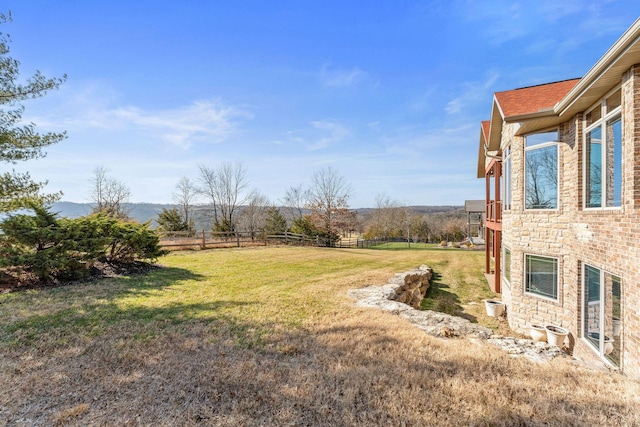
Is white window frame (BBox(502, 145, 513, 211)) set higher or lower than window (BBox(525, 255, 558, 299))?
higher

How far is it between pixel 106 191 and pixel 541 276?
40.0 m

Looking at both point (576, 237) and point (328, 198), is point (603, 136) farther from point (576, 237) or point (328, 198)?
point (328, 198)

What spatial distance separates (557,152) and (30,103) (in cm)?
1388

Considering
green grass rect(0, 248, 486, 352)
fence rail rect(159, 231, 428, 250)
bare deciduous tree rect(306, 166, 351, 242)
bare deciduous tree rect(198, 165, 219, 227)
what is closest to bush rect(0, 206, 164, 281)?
green grass rect(0, 248, 486, 352)

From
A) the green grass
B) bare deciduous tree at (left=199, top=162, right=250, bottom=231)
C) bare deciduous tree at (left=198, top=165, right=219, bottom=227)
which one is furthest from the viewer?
bare deciduous tree at (left=198, top=165, right=219, bottom=227)

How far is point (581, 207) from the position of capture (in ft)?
20.9

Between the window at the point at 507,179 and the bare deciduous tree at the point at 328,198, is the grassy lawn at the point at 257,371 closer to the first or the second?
the window at the point at 507,179

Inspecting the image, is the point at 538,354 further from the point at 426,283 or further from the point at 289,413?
the point at 426,283

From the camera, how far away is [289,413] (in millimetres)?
2947

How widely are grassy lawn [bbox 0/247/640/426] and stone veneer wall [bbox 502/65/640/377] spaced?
1677 mm

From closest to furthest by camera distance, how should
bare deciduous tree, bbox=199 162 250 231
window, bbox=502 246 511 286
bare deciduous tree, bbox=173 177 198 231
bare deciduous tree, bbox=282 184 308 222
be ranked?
window, bbox=502 246 511 286, bare deciduous tree, bbox=199 162 250 231, bare deciduous tree, bbox=173 177 198 231, bare deciduous tree, bbox=282 184 308 222

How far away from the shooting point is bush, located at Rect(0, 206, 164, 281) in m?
7.37

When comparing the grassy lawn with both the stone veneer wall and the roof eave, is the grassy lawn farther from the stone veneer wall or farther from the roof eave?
the roof eave

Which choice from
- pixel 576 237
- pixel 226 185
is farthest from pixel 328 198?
pixel 576 237
